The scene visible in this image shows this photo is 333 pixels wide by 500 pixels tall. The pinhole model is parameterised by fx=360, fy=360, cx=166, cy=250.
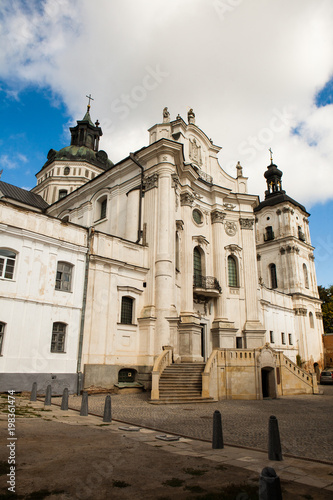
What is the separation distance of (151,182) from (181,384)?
46.3 ft

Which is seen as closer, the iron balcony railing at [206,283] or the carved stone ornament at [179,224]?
the carved stone ornament at [179,224]

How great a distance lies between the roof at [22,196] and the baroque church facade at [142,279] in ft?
0.73

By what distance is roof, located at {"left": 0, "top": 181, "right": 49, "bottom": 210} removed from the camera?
1490 inches

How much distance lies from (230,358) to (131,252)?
913 centimetres

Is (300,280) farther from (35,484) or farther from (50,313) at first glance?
(35,484)

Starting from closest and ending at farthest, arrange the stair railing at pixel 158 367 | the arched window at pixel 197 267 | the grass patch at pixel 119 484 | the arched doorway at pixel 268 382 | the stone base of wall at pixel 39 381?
the grass patch at pixel 119 484 → the stone base of wall at pixel 39 381 → the stair railing at pixel 158 367 → the arched doorway at pixel 268 382 → the arched window at pixel 197 267

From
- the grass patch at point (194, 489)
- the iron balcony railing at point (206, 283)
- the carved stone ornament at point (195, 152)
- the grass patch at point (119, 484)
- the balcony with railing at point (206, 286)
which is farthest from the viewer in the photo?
the carved stone ornament at point (195, 152)

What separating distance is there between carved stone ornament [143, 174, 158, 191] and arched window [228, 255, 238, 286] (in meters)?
10.7

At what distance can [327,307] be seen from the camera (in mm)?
55156

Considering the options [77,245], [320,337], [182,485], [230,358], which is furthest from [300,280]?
[182,485]

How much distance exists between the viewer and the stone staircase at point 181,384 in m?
17.6

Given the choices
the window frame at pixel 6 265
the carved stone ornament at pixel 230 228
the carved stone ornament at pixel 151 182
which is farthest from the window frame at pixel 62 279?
the carved stone ornament at pixel 230 228

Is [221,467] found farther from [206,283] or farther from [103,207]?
[103,207]

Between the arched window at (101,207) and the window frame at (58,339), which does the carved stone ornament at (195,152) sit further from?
the window frame at (58,339)
